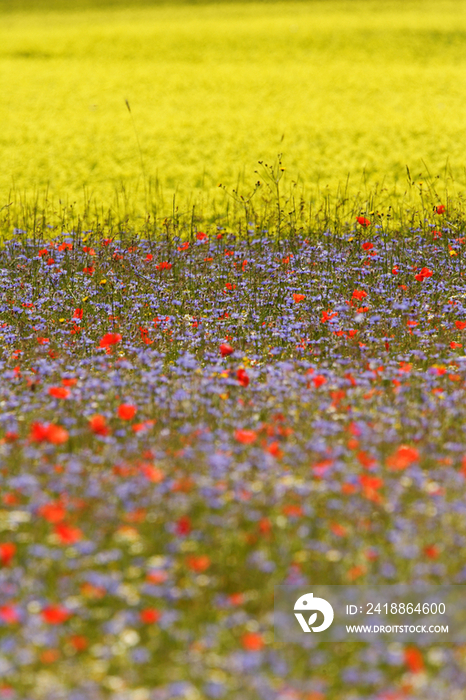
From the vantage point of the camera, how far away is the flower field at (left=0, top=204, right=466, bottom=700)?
3117 millimetres

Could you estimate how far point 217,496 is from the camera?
152 inches

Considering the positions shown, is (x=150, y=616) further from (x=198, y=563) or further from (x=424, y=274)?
(x=424, y=274)

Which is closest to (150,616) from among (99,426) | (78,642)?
(78,642)

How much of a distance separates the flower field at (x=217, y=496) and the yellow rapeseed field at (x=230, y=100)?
5.18 meters

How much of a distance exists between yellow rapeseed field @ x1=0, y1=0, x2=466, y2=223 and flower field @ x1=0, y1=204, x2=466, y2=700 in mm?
5178

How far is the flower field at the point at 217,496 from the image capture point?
10.2 ft

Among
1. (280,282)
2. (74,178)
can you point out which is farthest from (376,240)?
(74,178)

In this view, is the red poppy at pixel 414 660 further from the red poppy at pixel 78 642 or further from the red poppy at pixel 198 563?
the red poppy at pixel 78 642

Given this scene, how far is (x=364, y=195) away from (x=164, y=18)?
26.2 m

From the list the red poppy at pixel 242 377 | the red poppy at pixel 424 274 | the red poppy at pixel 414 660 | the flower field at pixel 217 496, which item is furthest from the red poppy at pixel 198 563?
the red poppy at pixel 424 274

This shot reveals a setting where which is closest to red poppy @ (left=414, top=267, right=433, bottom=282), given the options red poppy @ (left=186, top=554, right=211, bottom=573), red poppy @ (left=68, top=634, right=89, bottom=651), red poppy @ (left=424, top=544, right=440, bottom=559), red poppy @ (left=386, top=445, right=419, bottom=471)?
red poppy @ (left=386, top=445, right=419, bottom=471)

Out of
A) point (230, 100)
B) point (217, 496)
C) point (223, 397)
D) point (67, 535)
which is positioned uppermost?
point (230, 100)

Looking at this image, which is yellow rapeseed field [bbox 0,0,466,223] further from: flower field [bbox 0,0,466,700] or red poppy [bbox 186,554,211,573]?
red poppy [bbox 186,554,211,573]

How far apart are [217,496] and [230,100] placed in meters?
17.0
